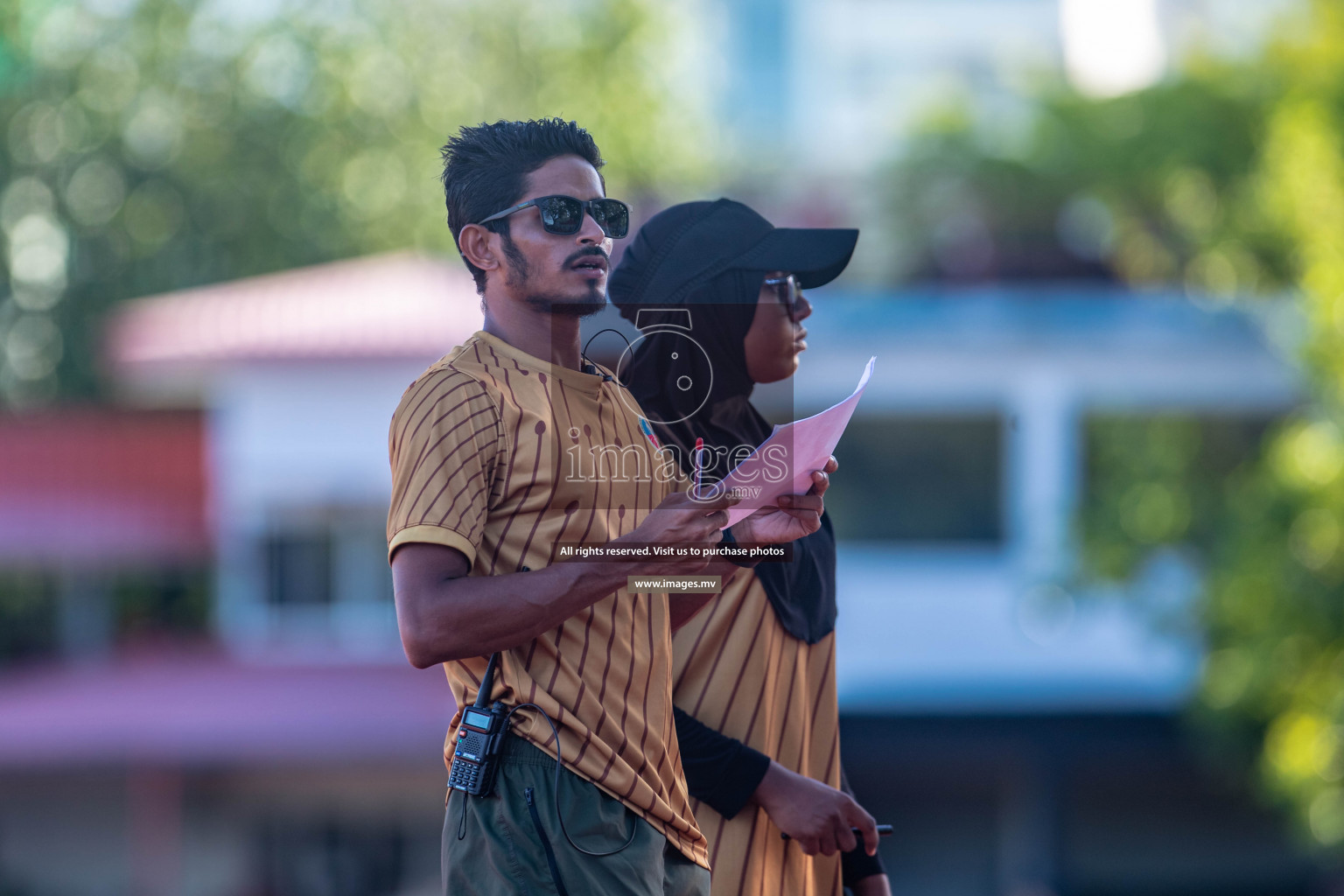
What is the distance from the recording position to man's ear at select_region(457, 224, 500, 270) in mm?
2031

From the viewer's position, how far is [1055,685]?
13078 mm

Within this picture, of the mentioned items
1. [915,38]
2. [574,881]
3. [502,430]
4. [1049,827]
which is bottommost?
[1049,827]

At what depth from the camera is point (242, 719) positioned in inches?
483

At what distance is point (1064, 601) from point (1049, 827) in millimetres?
2766

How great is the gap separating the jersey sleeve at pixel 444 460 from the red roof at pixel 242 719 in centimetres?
1031

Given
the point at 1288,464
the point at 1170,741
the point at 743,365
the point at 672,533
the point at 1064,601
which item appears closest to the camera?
the point at 672,533

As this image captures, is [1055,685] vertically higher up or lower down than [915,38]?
lower down

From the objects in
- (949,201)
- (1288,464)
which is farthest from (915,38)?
(1288,464)

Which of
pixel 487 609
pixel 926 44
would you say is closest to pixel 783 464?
pixel 487 609

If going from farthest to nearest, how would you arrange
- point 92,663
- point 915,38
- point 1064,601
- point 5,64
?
point 915,38, point 5,64, point 92,663, point 1064,601

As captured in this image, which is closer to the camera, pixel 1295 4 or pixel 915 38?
pixel 1295 4

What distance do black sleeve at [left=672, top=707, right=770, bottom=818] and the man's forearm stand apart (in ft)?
1.93

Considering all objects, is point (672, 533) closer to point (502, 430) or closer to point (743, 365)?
point (502, 430)

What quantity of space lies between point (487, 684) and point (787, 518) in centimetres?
47
